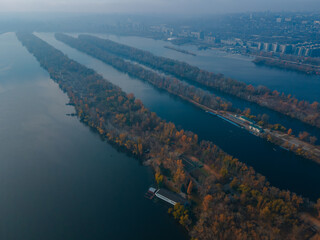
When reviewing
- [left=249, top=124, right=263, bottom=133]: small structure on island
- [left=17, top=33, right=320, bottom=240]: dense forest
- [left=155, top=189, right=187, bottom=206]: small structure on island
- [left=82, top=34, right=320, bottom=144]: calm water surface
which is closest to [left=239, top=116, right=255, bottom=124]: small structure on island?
[left=249, top=124, right=263, bottom=133]: small structure on island

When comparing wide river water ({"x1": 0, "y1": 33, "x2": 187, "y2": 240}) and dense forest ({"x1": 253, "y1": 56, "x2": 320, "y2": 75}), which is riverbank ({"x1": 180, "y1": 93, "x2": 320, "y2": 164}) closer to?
wide river water ({"x1": 0, "y1": 33, "x2": 187, "y2": 240})

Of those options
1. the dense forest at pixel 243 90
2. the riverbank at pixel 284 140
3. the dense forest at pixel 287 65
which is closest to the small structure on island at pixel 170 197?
the riverbank at pixel 284 140

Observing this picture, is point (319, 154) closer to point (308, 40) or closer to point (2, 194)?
point (2, 194)

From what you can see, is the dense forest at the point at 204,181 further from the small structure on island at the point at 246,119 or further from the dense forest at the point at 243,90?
the dense forest at the point at 243,90

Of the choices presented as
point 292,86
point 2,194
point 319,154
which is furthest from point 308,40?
point 2,194

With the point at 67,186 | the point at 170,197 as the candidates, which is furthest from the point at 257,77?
the point at 67,186
